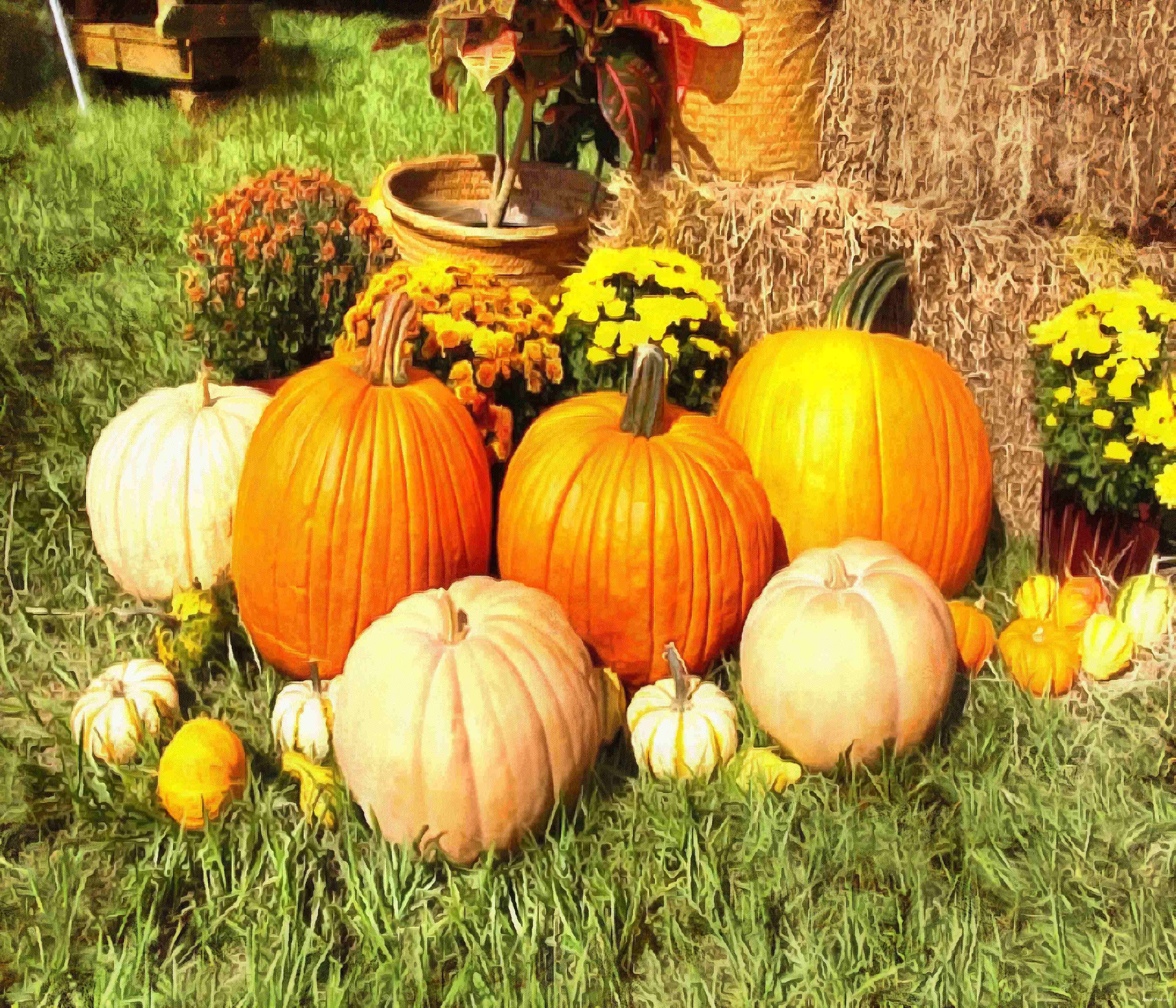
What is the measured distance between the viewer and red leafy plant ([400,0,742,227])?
3.52 metres

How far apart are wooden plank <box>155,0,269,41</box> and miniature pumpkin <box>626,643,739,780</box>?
581 centimetres

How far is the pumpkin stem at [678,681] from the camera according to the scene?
2512 mm

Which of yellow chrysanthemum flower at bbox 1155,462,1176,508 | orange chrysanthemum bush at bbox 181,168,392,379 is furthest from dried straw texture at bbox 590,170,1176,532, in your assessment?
orange chrysanthemum bush at bbox 181,168,392,379

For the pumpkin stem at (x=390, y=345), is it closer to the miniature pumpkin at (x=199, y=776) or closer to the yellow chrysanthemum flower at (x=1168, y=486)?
the miniature pumpkin at (x=199, y=776)

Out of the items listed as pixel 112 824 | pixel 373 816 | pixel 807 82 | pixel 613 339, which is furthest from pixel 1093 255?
pixel 112 824

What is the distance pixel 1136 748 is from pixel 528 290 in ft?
6.98

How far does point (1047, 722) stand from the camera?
8.82 feet

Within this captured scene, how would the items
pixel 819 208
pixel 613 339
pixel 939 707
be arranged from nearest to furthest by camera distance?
pixel 939 707 → pixel 613 339 → pixel 819 208

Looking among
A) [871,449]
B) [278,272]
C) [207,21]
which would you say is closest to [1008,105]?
[871,449]

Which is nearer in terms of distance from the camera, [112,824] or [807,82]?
[112,824]

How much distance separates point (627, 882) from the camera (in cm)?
230

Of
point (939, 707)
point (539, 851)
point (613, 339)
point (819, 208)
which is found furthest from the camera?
point (819, 208)

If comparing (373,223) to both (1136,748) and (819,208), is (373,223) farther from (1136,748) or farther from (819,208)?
(1136,748)

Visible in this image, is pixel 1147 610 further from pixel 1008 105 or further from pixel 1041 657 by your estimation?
pixel 1008 105
